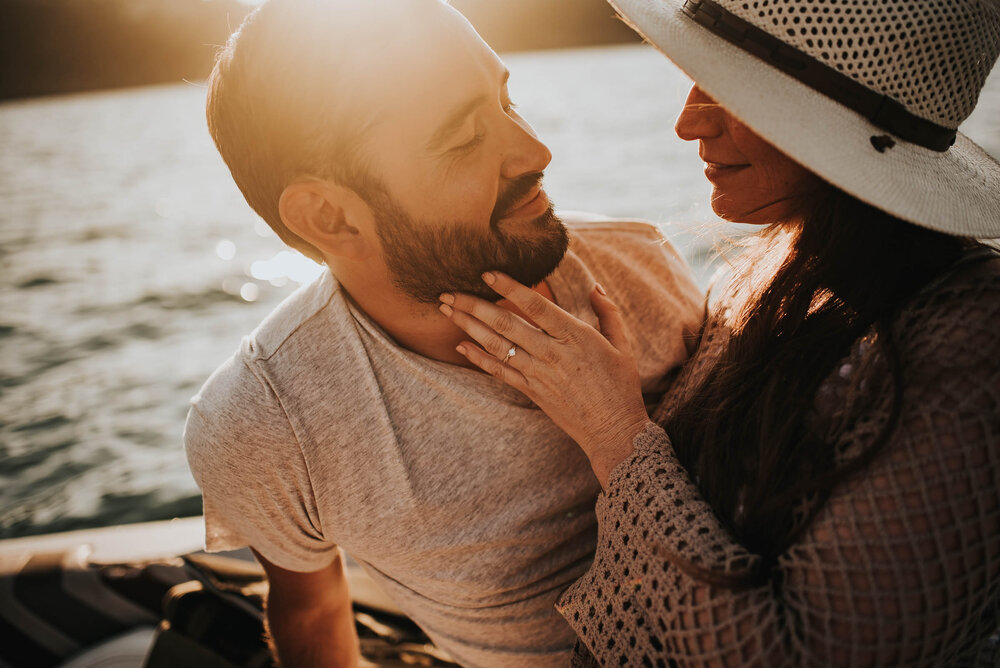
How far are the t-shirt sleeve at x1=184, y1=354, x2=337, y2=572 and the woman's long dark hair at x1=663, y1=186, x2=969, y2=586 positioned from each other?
78cm

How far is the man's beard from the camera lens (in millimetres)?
1391

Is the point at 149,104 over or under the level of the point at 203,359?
under

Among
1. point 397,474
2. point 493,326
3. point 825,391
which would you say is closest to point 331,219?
point 493,326

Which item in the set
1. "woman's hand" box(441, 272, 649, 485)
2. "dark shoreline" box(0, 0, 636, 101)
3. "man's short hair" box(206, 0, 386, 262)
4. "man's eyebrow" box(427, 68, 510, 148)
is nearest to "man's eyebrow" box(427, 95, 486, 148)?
"man's eyebrow" box(427, 68, 510, 148)

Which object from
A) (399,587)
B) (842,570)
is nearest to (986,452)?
(842,570)

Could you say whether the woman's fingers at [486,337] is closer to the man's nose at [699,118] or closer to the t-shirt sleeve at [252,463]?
the t-shirt sleeve at [252,463]

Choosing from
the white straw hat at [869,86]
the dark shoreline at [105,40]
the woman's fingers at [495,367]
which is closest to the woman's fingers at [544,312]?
the woman's fingers at [495,367]

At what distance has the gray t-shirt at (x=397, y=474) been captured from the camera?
132cm

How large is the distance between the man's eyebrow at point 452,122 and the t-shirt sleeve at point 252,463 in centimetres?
61

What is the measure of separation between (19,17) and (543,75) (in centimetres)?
2475

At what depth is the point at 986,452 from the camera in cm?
79

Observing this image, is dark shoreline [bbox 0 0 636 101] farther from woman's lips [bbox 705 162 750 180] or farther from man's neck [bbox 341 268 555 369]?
woman's lips [bbox 705 162 750 180]

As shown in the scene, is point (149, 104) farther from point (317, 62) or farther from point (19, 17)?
point (317, 62)

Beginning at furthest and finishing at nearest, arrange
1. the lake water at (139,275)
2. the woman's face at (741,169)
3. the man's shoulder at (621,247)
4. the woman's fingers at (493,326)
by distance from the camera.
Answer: the lake water at (139,275), the man's shoulder at (621,247), the woman's fingers at (493,326), the woman's face at (741,169)
